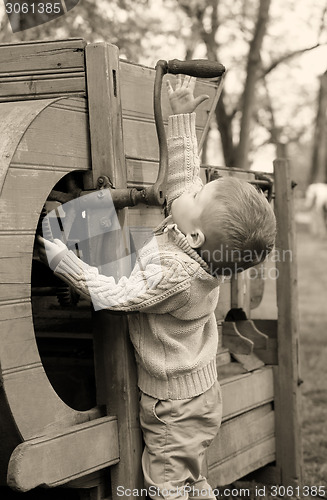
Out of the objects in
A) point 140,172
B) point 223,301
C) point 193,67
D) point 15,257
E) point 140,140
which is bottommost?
point 223,301

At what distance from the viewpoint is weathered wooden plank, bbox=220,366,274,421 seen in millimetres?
3150

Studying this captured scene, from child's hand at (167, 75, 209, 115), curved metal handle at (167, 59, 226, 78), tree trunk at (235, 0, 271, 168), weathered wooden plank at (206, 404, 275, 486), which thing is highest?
tree trunk at (235, 0, 271, 168)

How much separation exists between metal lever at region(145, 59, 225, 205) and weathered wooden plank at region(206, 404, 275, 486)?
122 cm

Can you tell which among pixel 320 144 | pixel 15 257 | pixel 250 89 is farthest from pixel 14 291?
pixel 320 144

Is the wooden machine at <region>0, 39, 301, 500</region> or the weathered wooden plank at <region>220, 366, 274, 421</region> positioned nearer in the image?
the wooden machine at <region>0, 39, 301, 500</region>

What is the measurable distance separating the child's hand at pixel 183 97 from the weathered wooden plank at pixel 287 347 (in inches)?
40.7

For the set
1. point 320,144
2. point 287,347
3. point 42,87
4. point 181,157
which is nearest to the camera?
point 42,87

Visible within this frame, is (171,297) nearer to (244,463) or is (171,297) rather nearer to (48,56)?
(48,56)

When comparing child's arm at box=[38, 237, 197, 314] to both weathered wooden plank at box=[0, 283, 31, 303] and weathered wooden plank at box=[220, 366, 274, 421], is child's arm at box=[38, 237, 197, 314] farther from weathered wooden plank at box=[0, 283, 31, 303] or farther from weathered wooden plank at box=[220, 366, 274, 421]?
weathered wooden plank at box=[220, 366, 274, 421]

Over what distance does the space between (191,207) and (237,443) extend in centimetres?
142

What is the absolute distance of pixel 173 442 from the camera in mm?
2461

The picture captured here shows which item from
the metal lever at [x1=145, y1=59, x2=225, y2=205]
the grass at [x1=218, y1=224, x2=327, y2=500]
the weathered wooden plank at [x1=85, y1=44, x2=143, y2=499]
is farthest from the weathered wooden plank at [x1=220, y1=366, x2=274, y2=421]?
the metal lever at [x1=145, y1=59, x2=225, y2=205]

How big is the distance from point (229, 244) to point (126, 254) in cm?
47

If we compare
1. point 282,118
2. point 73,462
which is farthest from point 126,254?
point 282,118
